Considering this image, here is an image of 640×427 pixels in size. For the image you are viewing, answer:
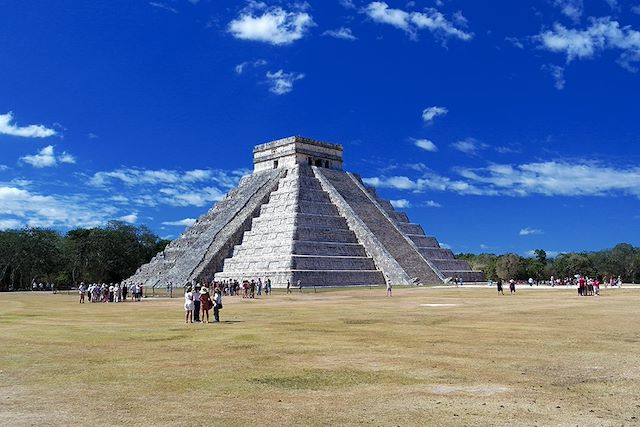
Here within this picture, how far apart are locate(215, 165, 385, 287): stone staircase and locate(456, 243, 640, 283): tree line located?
31989 mm

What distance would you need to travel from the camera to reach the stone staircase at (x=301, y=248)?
45500 millimetres

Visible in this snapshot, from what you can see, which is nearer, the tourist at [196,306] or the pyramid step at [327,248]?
the tourist at [196,306]

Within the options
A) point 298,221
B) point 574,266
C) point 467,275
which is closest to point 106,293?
point 298,221

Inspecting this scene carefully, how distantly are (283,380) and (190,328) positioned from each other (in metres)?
8.82

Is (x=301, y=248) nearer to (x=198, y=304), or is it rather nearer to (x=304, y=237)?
(x=304, y=237)

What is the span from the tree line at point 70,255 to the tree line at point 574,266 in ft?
146

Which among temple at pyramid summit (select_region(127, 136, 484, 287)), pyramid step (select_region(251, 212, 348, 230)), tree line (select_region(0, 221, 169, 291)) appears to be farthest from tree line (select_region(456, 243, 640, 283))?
tree line (select_region(0, 221, 169, 291))

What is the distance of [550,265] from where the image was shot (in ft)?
295

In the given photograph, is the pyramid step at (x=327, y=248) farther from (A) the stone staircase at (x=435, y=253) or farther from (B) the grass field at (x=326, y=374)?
(B) the grass field at (x=326, y=374)

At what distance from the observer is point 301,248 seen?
46906 mm

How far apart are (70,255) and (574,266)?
62160 mm

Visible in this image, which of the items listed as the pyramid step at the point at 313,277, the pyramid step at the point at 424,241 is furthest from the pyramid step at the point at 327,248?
the pyramid step at the point at 424,241

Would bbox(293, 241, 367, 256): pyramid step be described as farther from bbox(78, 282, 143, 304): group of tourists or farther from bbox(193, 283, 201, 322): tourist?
bbox(193, 283, 201, 322): tourist

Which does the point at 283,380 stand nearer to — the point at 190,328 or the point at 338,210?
the point at 190,328
